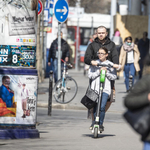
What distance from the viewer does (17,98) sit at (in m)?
7.93

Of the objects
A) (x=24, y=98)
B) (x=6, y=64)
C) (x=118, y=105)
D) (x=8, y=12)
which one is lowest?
(x=118, y=105)

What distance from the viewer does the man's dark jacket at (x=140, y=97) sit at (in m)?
4.04

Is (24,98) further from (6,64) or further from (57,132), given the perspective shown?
(57,132)

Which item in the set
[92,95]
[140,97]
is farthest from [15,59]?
[140,97]

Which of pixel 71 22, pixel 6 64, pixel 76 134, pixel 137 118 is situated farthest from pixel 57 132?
pixel 71 22

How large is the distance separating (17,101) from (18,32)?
101cm

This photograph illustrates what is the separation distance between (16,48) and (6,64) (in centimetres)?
28

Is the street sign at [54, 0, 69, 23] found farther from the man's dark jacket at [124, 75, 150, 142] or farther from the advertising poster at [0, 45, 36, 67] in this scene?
the man's dark jacket at [124, 75, 150, 142]

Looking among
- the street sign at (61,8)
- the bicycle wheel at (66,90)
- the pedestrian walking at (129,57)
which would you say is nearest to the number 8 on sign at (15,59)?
the bicycle wheel at (66,90)

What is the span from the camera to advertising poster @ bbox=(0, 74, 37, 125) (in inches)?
311

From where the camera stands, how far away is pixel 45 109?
42.4 feet

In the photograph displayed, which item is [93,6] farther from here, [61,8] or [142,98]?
[142,98]

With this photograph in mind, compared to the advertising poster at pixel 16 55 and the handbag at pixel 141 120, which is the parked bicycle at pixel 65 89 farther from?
the handbag at pixel 141 120

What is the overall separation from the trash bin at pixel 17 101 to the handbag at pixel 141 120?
4.00 m
